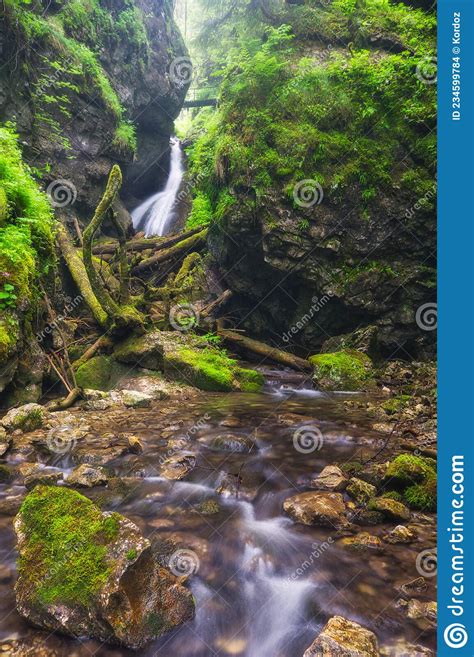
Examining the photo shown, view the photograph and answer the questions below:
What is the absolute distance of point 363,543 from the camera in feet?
10.0

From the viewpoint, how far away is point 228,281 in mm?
13016

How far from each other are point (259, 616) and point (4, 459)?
11.8 feet

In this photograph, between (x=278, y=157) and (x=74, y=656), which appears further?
(x=278, y=157)

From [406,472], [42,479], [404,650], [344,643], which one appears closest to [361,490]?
[406,472]

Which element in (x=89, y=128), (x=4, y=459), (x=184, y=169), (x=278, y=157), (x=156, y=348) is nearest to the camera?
(x=4, y=459)

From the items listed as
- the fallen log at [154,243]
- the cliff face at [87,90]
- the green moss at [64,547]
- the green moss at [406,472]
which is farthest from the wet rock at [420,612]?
the fallen log at [154,243]

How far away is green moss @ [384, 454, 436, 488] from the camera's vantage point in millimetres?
3672

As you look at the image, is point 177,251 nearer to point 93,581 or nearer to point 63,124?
point 63,124

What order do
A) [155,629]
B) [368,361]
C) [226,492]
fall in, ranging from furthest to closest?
[368,361] < [226,492] < [155,629]

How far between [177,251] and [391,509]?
1317 centimetres

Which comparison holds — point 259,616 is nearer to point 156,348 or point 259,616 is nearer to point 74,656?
point 74,656

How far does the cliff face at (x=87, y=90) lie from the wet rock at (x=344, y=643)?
40.3 feet

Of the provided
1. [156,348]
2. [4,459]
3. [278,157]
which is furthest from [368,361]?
[4,459]

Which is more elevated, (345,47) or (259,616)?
(345,47)
